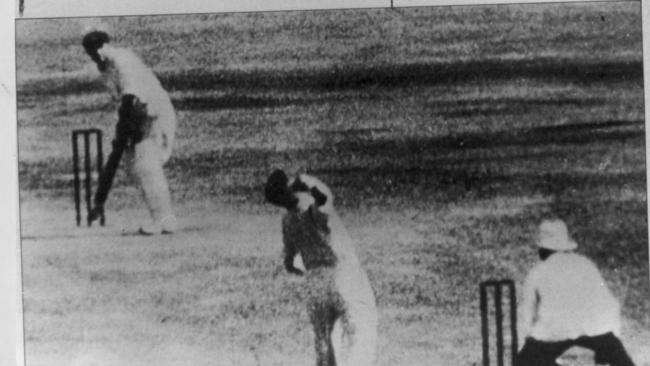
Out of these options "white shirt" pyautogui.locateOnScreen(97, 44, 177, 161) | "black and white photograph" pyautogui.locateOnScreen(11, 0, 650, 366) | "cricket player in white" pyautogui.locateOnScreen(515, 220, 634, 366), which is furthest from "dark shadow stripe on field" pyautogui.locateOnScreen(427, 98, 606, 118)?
"white shirt" pyautogui.locateOnScreen(97, 44, 177, 161)

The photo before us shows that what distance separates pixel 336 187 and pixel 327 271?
3.9 inches

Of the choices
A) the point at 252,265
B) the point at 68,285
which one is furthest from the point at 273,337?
the point at 68,285

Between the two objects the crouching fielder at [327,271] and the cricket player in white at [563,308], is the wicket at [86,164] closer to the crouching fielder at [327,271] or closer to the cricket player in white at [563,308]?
the crouching fielder at [327,271]

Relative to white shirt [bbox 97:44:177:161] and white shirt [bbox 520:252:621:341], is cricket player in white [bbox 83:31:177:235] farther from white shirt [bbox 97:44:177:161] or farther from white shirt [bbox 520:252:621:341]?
white shirt [bbox 520:252:621:341]

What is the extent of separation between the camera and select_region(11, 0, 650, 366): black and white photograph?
870 millimetres

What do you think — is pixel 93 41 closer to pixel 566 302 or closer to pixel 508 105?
pixel 508 105

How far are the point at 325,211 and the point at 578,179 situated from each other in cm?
30

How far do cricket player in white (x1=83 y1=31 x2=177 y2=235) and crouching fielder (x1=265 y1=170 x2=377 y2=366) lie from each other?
0.44 ft

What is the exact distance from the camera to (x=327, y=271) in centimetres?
88

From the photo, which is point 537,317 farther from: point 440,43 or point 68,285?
point 68,285

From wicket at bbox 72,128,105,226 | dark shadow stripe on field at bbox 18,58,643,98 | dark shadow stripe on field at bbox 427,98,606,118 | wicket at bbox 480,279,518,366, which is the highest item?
dark shadow stripe on field at bbox 18,58,643,98

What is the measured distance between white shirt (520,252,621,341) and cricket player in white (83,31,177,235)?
1.46 feet

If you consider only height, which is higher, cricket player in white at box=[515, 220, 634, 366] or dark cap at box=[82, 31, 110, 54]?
dark cap at box=[82, 31, 110, 54]

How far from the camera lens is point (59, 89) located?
2.92ft
